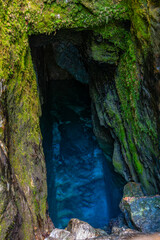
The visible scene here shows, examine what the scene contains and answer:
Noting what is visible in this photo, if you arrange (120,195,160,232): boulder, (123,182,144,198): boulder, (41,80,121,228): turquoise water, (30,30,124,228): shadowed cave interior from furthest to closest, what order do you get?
(41,80,121,228): turquoise water < (30,30,124,228): shadowed cave interior < (123,182,144,198): boulder < (120,195,160,232): boulder

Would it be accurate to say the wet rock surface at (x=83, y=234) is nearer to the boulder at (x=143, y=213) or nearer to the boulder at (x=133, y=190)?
the boulder at (x=143, y=213)

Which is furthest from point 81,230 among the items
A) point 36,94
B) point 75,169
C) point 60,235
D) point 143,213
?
point 75,169

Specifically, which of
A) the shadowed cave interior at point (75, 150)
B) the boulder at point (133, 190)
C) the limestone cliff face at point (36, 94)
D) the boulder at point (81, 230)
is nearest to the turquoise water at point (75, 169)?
the shadowed cave interior at point (75, 150)

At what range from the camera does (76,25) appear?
3.69m

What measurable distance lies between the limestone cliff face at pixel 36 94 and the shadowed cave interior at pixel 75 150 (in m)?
0.50

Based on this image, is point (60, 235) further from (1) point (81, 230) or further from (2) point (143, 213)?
(2) point (143, 213)

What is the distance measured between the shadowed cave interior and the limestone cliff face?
19.6 inches

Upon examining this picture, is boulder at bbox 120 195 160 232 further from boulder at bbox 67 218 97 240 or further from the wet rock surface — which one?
boulder at bbox 67 218 97 240

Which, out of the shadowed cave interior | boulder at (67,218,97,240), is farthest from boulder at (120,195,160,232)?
the shadowed cave interior

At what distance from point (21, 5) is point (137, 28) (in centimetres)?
189

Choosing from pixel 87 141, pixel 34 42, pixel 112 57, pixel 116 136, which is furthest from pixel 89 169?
pixel 34 42

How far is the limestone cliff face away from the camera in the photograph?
100.0 inches

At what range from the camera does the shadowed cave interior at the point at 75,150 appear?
5.86 metres

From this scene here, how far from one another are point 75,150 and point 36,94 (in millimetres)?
4604
